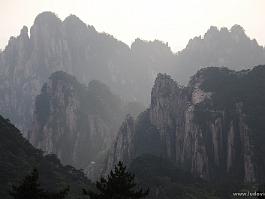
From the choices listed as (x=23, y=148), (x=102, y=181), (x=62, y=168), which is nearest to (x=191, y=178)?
(x=62, y=168)

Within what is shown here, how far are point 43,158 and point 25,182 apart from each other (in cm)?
13950

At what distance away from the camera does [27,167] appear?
16025 cm

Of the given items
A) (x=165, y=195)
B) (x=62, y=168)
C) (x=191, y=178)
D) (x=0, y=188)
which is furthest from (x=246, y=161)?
(x=0, y=188)

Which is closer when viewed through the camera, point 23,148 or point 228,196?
point 228,196

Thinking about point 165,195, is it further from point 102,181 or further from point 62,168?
point 102,181

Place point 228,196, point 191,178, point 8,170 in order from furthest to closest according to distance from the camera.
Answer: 1. point 191,178
2. point 228,196
3. point 8,170

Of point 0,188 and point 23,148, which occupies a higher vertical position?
point 23,148

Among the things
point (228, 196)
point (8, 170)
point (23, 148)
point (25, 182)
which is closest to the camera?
point (25, 182)

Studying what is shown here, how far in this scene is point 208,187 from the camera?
596 ft

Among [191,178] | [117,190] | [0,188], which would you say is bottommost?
[117,190]

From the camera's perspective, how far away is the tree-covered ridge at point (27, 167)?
493ft

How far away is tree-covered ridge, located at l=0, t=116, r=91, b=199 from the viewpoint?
150 meters

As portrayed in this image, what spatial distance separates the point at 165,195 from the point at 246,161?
4302cm

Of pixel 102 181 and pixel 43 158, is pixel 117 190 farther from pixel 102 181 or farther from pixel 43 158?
pixel 43 158
